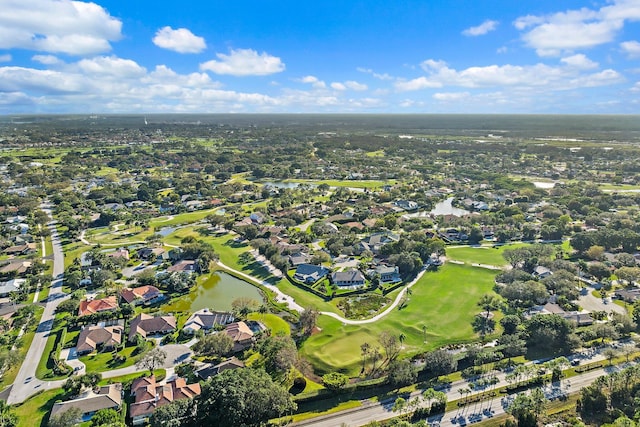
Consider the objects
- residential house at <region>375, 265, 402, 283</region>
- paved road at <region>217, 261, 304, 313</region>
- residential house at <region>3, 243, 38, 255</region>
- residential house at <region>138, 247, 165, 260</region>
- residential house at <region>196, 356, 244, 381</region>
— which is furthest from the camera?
residential house at <region>3, 243, 38, 255</region>

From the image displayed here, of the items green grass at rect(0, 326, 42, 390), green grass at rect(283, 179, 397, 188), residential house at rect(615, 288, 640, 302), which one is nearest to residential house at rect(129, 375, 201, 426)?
green grass at rect(0, 326, 42, 390)

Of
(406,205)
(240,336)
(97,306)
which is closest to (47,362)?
(97,306)

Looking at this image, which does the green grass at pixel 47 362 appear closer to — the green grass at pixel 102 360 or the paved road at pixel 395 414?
the green grass at pixel 102 360

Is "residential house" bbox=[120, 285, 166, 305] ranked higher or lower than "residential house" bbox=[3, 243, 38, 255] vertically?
lower

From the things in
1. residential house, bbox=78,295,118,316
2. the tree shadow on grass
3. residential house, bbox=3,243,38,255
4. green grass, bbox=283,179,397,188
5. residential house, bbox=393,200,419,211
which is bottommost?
the tree shadow on grass

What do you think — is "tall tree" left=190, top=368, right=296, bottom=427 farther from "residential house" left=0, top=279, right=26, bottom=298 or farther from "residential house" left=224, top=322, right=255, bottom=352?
"residential house" left=0, top=279, right=26, bottom=298
